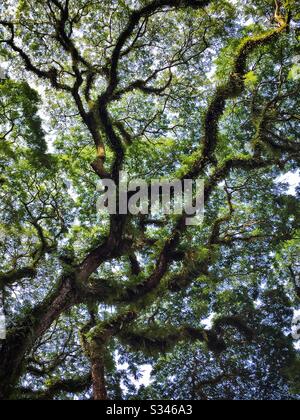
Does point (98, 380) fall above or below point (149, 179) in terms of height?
below

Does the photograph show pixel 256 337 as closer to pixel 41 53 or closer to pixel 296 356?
pixel 296 356

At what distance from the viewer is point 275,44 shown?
11.1 m

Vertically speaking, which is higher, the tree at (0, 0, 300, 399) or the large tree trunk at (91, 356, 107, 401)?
the tree at (0, 0, 300, 399)

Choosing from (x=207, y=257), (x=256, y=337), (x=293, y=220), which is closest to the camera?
(x=207, y=257)

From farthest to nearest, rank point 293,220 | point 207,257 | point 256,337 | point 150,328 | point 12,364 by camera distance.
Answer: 1. point 256,337
2. point 293,220
3. point 150,328
4. point 207,257
5. point 12,364

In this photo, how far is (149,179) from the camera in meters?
13.1

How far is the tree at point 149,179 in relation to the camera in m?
10.4

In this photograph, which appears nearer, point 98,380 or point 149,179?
point 98,380

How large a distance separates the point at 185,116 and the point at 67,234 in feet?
20.6

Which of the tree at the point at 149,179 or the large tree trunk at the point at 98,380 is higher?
the tree at the point at 149,179

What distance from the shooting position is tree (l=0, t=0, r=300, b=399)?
1041 cm
